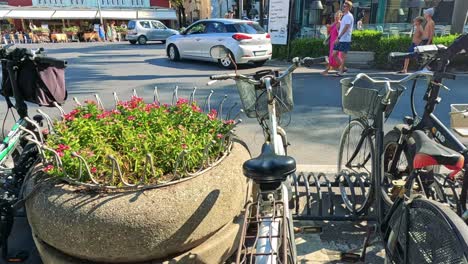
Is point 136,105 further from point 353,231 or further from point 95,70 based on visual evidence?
point 95,70

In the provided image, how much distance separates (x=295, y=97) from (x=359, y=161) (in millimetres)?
4482

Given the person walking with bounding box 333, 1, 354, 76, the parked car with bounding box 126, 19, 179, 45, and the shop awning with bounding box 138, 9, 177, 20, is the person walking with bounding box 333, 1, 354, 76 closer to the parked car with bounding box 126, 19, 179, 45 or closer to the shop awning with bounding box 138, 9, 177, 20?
the parked car with bounding box 126, 19, 179, 45

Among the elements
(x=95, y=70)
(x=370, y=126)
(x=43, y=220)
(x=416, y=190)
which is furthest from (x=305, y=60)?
(x=95, y=70)

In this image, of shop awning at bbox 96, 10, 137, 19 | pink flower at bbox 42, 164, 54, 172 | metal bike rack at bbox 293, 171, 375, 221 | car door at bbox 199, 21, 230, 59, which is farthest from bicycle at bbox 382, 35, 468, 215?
shop awning at bbox 96, 10, 137, 19

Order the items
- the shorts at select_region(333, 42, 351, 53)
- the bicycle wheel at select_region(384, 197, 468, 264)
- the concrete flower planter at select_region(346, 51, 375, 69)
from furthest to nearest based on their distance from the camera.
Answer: the concrete flower planter at select_region(346, 51, 375, 69) → the shorts at select_region(333, 42, 351, 53) → the bicycle wheel at select_region(384, 197, 468, 264)

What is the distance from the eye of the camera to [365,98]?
9.27 ft

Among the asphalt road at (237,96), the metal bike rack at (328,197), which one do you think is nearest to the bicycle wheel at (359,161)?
the metal bike rack at (328,197)

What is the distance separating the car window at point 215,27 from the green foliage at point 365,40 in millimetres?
4621

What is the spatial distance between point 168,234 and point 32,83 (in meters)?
2.16

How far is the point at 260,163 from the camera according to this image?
1702 millimetres

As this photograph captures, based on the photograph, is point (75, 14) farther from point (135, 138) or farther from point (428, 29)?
point (135, 138)

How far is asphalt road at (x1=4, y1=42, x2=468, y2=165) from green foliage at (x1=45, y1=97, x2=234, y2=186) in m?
0.97

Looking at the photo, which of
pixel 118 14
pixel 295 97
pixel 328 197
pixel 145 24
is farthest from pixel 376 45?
pixel 118 14

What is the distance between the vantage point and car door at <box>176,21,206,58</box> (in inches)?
517
